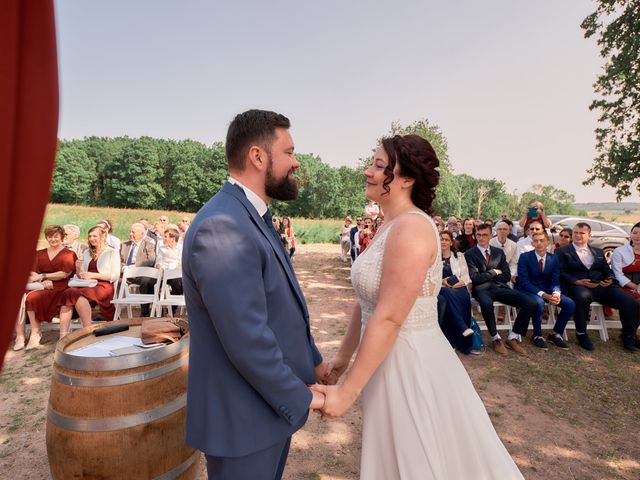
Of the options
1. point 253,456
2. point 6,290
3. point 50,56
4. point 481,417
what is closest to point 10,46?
point 50,56

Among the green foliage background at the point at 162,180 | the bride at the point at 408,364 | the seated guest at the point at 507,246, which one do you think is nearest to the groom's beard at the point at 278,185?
the bride at the point at 408,364

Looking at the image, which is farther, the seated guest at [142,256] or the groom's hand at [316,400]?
the seated guest at [142,256]

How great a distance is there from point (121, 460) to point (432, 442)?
1.93 meters

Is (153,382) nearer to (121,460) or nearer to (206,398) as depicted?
(121,460)

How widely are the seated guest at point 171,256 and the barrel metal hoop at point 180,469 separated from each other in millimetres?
5358

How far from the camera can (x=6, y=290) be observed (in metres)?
0.39

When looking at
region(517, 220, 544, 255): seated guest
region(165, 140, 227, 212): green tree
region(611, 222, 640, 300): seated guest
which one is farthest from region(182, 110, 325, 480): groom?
region(165, 140, 227, 212): green tree

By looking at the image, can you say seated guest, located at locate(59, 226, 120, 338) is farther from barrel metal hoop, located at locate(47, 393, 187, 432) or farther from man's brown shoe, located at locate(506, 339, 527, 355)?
man's brown shoe, located at locate(506, 339, 527, 355)

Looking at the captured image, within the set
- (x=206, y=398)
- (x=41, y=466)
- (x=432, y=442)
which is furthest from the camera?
(x=41, y=466)

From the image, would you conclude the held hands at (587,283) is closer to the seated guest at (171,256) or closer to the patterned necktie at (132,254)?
the seated guest at (171,256)

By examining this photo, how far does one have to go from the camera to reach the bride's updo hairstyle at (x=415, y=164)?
6.28 ft

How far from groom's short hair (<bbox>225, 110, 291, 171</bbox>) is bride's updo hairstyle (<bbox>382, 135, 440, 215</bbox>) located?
0.62 metres

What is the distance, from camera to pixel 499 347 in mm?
6070

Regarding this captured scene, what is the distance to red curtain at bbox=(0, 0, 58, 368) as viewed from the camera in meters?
0.37
